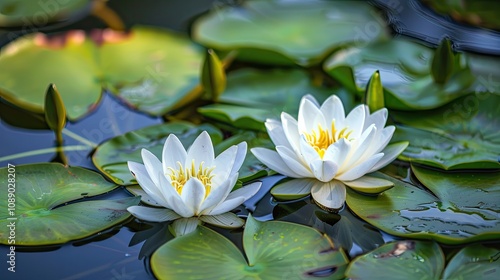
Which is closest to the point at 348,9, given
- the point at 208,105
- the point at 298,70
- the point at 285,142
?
the point at 298,70

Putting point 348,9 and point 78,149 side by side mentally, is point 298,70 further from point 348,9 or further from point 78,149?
point 78,149

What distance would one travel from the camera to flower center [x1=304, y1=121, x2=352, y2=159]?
218 centimetres

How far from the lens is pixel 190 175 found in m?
2.03

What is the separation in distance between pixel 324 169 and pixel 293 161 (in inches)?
4.1

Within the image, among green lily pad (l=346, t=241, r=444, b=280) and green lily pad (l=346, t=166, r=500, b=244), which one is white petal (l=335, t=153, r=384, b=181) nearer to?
green lily pad (l=346, t=166, r=500, b=244)

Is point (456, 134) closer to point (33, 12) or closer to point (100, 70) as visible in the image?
point (100, 70)

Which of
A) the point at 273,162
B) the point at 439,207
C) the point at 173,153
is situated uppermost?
the point at 173,153

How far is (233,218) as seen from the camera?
2.01 m

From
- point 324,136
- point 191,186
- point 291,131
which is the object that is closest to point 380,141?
point 324,136

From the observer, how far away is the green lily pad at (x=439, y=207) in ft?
6.31

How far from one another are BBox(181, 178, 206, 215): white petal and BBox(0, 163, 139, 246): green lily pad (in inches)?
8.3

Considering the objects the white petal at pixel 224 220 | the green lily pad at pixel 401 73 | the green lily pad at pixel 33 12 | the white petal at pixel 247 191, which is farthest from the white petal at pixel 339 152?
the green lily pad at pixel 33 12

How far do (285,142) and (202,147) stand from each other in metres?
0.30

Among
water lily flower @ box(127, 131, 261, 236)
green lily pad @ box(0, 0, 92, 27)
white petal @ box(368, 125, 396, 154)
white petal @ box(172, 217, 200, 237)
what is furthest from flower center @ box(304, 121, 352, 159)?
green lily pad @ box(0, 0, 92, 27)
